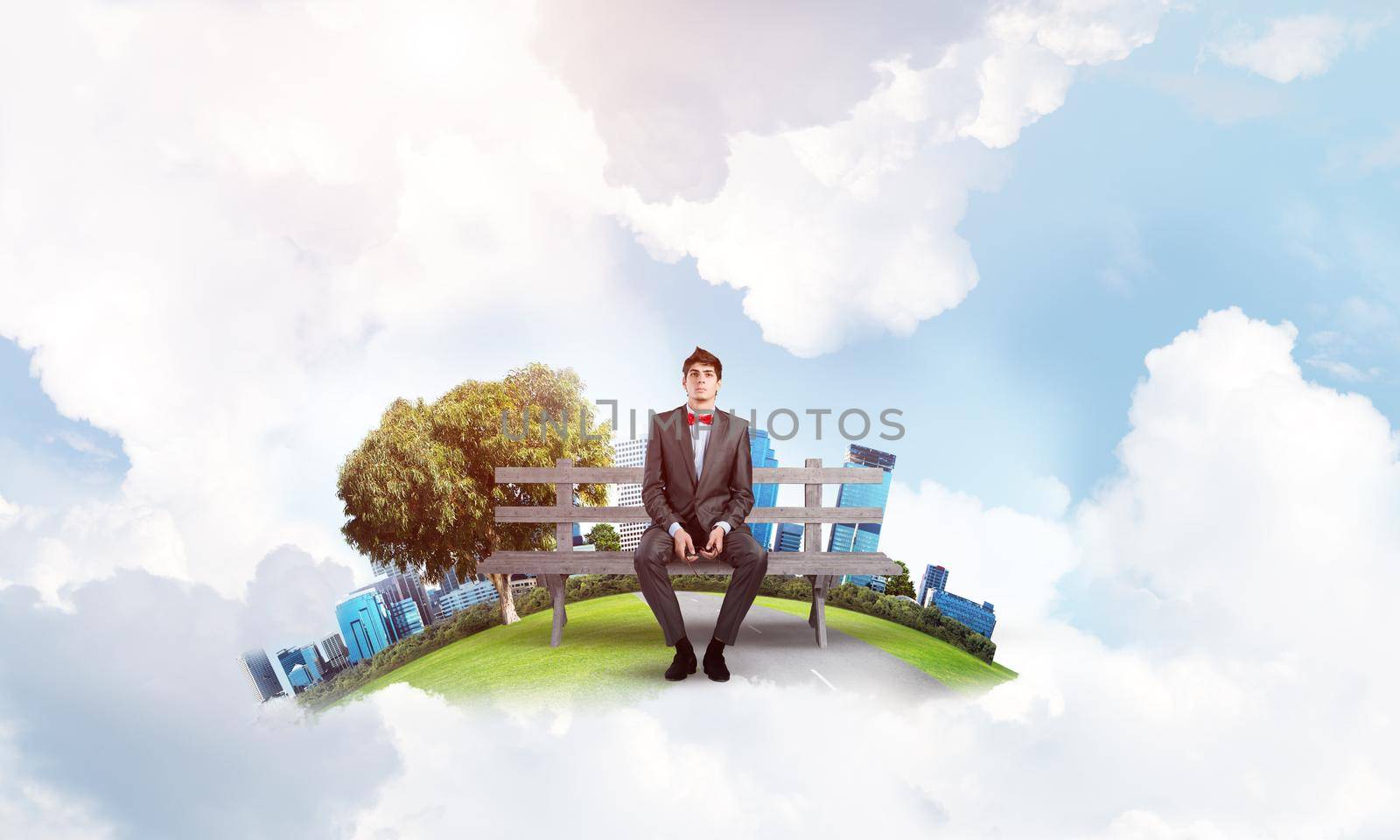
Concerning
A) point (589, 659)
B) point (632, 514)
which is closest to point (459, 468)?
point (632, 514)

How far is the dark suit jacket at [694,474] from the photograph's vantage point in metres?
5.87

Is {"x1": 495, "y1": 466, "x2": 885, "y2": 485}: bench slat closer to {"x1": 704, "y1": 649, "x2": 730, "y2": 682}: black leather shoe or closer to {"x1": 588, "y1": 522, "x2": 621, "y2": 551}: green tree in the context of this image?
{"x1": 704, "y1": 649, "x2": 730, "y2": 682}: black leather shoe

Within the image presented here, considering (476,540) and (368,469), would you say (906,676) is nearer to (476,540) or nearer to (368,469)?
(476,540)

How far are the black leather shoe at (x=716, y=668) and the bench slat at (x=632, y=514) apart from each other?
130 cm

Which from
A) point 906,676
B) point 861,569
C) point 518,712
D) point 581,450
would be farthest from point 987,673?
point 581,450

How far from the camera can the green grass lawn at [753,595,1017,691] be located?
6.66 m

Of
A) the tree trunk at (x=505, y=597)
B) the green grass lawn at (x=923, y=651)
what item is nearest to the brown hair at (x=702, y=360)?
the green grass lawn at (x=923, y=651)

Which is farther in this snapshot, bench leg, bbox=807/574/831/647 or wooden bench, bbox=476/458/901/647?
bench leg, bbox=807/574/831/647

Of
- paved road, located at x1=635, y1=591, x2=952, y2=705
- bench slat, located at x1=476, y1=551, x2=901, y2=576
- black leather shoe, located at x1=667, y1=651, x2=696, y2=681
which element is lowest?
paved road, located at x1=635, y1=591, x2=952, y2=705

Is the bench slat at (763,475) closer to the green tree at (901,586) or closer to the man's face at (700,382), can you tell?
the man's face at (700,382)

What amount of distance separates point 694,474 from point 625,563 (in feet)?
3.08

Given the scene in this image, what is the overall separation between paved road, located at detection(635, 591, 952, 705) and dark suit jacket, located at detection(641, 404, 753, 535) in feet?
3.12

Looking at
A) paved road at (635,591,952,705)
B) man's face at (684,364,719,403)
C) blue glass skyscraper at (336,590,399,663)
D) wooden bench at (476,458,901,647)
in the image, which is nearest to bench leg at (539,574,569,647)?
wooden bench at (476,458,901,647)

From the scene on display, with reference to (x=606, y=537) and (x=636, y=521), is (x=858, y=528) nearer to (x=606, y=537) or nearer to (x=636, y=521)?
(x=636, y=521)
